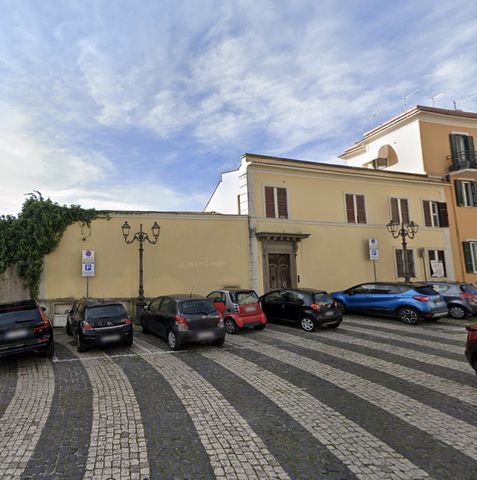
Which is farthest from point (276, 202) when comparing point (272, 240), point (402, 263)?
point (402, 263)

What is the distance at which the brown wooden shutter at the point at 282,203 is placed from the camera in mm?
18672

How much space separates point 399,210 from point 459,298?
8345mm

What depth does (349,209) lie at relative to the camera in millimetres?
20453

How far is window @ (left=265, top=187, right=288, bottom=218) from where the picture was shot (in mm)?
18422

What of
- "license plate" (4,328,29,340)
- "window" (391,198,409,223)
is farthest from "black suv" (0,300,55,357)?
"window" (391,198,409,223)

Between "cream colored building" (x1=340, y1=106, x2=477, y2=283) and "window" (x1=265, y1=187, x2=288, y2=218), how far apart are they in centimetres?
989

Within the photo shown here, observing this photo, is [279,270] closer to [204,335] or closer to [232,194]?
[232,194]

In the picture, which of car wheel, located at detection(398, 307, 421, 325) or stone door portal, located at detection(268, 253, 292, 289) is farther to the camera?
stone door portal, located at detection(268, 253, 292, 289)

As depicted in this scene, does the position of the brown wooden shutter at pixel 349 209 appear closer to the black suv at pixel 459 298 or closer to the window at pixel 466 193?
the black suv at pixel 459 298

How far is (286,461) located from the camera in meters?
3.85

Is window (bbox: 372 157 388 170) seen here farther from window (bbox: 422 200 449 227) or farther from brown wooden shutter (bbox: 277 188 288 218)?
brown wooden shutter (bbox: 277 188 288 218)

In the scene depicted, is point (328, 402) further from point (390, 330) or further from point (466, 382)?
point (390, 330)

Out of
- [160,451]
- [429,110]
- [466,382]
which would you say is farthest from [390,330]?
[429,110]

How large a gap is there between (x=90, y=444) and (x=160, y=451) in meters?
0.92
